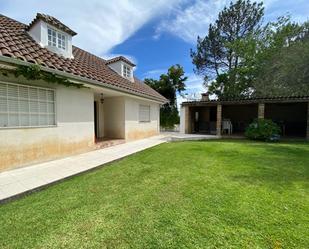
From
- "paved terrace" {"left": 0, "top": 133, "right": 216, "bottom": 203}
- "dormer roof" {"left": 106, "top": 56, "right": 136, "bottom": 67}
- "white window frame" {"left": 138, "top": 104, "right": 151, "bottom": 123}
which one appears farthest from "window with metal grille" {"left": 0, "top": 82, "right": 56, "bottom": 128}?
"dormer roof" {"left": 106, "top": 56, "right": 136, "bottom": 67}

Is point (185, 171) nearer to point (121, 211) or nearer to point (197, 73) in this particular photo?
point (121, 211)

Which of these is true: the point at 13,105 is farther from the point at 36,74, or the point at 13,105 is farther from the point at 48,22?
the point at 48,22

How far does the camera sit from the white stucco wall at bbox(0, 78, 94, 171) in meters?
6.10

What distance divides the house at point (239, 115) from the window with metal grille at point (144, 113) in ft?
14.2

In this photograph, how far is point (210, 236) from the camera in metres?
2.85

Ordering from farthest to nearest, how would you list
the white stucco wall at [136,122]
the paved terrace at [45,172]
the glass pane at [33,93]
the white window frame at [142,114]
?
the white window frame at [142,114], the white stucco wall at [136,122], the glass pane at [33,93], the paved terrace at [45,172]

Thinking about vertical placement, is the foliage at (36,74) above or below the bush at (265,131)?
above

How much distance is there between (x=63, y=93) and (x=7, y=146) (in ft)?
9.35

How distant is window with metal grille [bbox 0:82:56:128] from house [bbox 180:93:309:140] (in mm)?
12715

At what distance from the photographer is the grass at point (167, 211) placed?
9.18ft

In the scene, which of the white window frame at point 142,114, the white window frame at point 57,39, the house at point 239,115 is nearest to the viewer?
the white window frame at point 57,39

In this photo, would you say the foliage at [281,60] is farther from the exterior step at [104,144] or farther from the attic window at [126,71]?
the exterior step at [104,144]

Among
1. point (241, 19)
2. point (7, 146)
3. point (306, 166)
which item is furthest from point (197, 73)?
point (7, 146)

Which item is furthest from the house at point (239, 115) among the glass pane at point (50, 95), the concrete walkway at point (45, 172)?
the glass pane at point (50, 95)
